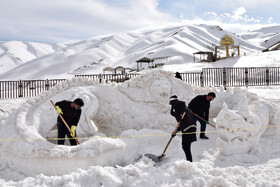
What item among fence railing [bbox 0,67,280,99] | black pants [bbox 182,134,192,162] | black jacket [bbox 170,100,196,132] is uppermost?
fence railing [bbox 0,67,280,99]

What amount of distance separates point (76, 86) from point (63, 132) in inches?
44.8

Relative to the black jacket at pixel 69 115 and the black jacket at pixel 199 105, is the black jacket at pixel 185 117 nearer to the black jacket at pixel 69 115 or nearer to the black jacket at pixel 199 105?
the black jacket at pixel 199 105

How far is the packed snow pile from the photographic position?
112 inches

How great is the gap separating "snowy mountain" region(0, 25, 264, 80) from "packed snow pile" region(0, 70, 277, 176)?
1053 inches

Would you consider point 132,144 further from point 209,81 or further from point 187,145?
point 209,81

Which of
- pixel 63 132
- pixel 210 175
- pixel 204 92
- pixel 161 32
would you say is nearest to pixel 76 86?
pixel 63 132

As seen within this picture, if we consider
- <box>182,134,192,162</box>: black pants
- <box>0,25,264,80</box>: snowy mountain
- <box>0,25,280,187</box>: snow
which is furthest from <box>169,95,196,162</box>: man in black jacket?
<box>0,25,264,80</box>: snowy mountain

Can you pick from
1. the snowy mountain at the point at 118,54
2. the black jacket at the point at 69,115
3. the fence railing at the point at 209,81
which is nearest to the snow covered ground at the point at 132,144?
the black jacket at the point at 69,115

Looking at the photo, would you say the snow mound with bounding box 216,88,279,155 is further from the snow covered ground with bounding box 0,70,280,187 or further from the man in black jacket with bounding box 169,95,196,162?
the man in black jacket with bounding box 169,95,196,162

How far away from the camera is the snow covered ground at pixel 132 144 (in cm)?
229

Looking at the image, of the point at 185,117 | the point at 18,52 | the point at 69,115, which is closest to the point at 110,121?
the point at 69,115

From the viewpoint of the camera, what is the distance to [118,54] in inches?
2108

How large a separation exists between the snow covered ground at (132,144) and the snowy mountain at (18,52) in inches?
1960

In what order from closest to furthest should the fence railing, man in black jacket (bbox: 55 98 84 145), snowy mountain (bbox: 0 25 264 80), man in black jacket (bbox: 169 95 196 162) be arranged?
man in black jacket (bbox: 169 95 196 162)
man in black jacket (bbox: 55 98 84 145)
the fence railing
snowy mountain (bbox: 0 25 264 80)
